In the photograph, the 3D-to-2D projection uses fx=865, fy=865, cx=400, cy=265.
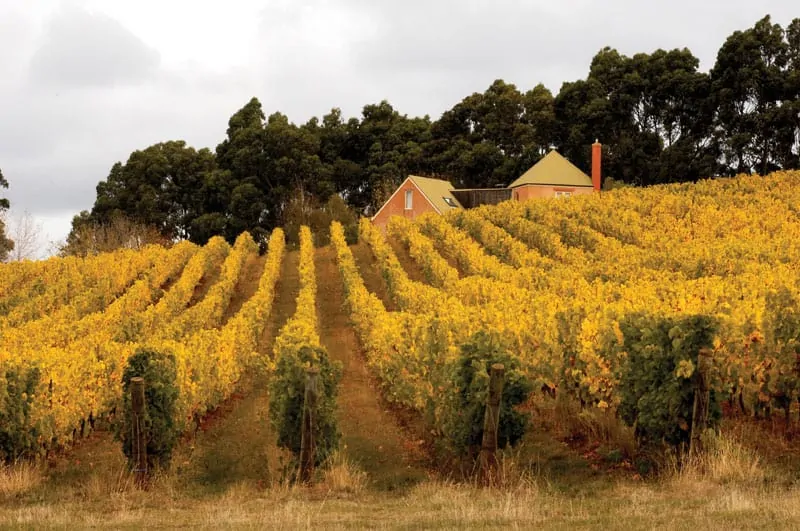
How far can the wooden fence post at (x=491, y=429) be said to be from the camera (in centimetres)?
1164

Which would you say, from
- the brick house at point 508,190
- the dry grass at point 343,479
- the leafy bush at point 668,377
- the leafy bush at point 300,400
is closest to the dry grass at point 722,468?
the leafy bush at point 668,377

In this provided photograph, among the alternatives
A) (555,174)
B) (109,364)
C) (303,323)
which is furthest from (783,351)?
(555,174)

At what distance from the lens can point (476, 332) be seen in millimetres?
12891

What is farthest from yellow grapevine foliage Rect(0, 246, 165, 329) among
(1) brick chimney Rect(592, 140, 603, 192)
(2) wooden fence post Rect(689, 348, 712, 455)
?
(1) brick chimney Rect(592, 140, 603, 192)

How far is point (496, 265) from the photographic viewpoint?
31.2 metres

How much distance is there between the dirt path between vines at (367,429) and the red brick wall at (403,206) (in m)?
33.1

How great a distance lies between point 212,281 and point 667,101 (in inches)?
1447

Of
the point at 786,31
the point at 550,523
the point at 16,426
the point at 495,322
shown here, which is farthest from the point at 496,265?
the point at 786,31

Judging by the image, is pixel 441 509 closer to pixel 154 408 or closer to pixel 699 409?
pixel 699 409

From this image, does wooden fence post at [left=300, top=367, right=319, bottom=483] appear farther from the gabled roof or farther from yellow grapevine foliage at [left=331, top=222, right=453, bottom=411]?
the gabled roof

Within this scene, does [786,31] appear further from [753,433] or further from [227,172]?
[753,433]

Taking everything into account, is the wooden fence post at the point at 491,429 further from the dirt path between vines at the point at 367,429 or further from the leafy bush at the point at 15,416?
the leafy bush at the point at 15,416

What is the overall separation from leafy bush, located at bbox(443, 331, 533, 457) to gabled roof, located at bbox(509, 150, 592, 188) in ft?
158

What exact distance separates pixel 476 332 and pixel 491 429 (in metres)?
1.66
